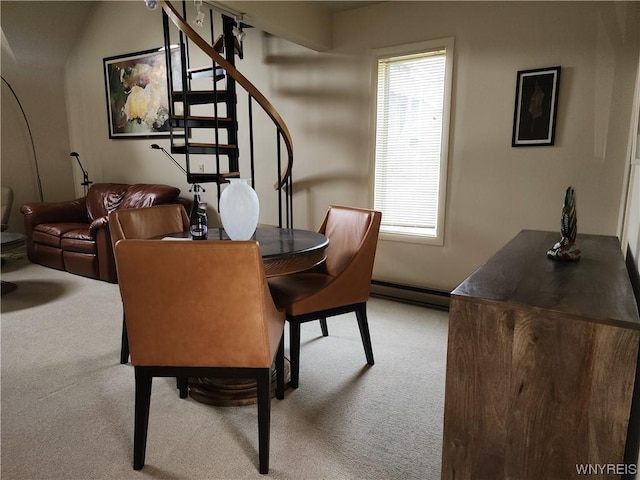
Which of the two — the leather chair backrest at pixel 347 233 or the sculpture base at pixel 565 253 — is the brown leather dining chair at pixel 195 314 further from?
the sculpture base at pixel 565 253

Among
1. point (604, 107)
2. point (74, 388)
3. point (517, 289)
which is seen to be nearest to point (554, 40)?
point (604, 107)

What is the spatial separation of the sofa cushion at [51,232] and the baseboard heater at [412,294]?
10.9ft

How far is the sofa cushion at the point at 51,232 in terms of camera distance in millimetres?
4441

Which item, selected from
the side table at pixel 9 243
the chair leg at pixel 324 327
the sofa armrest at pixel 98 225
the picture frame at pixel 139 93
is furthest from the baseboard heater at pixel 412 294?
the side table at pixel 9 243

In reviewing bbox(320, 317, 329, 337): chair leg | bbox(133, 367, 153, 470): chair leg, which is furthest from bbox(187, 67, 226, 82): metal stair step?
bbox(133, 367, 153, 470): chair leg

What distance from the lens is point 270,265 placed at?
1791 millimetres

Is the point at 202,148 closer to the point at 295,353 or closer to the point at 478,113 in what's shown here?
the point at 295,353

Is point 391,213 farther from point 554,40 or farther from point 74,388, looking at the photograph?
point 74,388

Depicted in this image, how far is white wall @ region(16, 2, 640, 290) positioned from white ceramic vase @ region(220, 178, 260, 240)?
195cm

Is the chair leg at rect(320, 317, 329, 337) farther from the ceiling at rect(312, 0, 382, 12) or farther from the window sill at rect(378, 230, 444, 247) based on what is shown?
the ceiling at rect(312, 0, 382, 12)

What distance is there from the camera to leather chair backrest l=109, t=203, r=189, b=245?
2.39 metres

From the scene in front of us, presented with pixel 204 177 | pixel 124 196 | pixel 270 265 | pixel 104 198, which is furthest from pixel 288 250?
pixel 104 198

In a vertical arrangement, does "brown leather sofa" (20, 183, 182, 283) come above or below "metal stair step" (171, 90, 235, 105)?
below

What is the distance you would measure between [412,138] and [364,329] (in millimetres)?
1922
